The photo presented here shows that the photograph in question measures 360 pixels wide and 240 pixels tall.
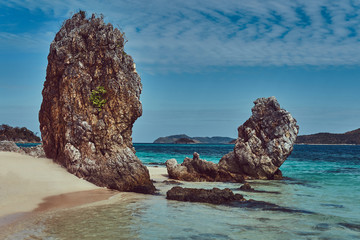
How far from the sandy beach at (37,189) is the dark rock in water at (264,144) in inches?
485

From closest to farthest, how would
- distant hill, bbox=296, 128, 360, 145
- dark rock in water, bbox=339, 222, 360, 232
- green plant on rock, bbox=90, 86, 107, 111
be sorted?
dark rock in water, bbox=339, 222, 360, 232, green plant on rock, bbox=90, 86, 107, 111, distant hill, bbox=296, 128, 360, 145

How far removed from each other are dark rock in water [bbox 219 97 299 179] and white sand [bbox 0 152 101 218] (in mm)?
12539

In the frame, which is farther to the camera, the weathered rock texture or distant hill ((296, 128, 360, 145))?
distant hill ((296, 128, 360, 145))

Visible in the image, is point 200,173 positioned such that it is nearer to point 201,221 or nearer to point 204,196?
point 204,196

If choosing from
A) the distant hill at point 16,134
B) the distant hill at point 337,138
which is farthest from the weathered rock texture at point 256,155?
the distant hill at point 337,138

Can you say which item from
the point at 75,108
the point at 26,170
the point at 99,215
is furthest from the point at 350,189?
the point at 26,170

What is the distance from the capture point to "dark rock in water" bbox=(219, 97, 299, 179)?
2461 centimetres

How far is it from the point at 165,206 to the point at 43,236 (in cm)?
543

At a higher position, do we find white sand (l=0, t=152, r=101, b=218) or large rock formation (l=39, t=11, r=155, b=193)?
large rock formation (l=39, t=11, r=155, b=193)

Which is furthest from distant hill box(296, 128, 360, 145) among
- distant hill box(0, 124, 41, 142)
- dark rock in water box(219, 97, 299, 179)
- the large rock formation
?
the large rock formation

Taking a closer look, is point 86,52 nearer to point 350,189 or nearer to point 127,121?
point 127,121

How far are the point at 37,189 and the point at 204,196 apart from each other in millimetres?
7689

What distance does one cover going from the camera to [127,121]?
18.0m

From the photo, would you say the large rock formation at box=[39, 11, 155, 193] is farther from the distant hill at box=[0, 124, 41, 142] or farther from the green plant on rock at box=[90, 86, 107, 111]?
the distant hill at box=[0, 124, 41, 142]
